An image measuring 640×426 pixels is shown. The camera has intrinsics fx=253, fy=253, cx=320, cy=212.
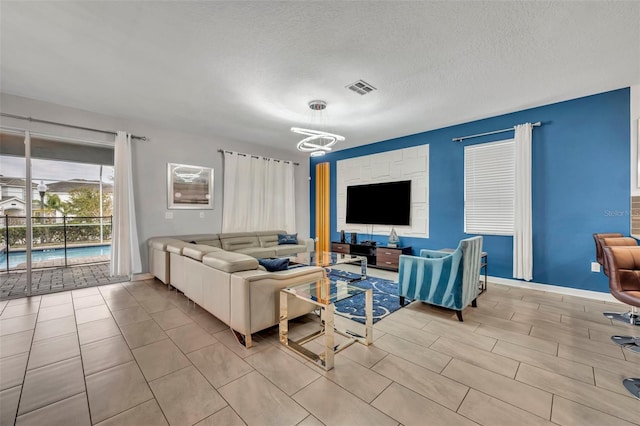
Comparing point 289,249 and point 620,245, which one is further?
point 289,249

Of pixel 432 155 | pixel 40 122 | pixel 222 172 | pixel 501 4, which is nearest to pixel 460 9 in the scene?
pixel 501 4

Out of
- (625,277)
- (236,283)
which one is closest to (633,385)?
(625,277)

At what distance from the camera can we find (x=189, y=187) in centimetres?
497

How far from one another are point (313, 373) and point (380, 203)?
421 cm

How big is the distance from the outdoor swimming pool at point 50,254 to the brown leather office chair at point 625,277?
688 centimetres

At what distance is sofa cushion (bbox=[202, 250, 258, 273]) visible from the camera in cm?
233

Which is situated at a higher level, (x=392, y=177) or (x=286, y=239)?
(x=392, y=177)

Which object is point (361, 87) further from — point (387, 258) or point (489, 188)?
point (387, 258)

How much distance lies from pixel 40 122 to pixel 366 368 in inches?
208

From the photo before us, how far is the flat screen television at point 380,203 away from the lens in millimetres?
5230

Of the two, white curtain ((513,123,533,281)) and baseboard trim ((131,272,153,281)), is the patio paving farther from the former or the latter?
white curtain ((513,123,533,281))

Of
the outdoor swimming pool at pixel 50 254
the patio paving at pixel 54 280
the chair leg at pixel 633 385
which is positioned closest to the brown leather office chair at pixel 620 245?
the chair leg at pixel 633 385

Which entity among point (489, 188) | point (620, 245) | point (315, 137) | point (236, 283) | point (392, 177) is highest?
point (315, 137)

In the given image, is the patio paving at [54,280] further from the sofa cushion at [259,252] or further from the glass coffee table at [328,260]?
the glass coffee table at [328,260]
